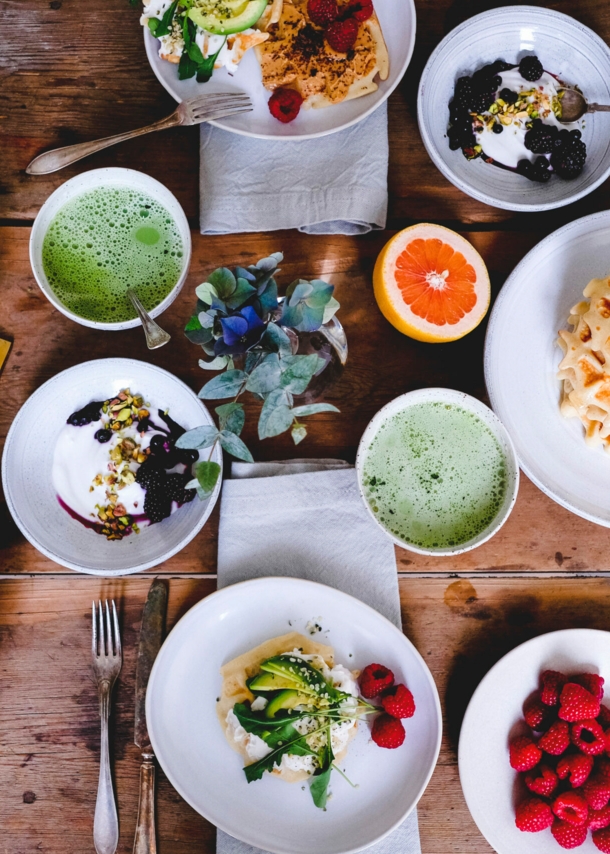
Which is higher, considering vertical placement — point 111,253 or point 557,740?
point 111,253

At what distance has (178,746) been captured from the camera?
45.9 inches

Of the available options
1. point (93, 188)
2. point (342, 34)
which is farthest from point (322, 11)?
point (93, 188)

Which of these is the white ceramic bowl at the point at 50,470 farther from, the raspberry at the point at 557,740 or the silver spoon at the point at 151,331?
the raspberry at the point at 557,740

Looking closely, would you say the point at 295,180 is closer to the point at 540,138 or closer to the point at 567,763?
the point at 540,138

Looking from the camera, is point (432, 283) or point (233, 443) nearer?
point (233, 443)

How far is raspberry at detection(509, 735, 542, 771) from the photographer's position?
3.78ft

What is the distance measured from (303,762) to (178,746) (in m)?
0.22

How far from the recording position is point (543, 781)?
1150 mm

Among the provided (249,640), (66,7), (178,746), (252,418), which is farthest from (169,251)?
(178,746)

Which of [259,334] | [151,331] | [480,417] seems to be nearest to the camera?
[259,334]

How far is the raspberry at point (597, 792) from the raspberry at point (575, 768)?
0.04ft

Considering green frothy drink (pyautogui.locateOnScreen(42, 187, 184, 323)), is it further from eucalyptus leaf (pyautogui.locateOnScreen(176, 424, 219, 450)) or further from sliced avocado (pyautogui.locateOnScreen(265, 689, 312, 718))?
sliced avocado (pyautogui.locateOnScreen(265, 689, 312, 718))

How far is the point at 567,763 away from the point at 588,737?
0.19 feet

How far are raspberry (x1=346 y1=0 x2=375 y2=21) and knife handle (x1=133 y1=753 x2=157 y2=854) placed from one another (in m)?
1.34
